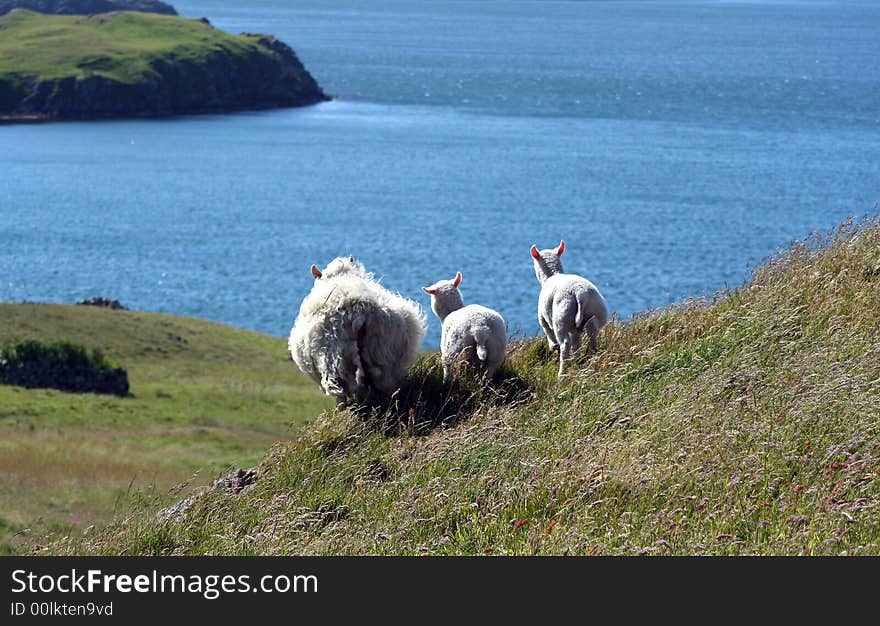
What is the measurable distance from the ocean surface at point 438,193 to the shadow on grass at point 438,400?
3366cm

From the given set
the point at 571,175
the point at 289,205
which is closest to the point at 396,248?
the point at 289,205

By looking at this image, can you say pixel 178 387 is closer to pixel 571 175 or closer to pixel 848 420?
pixel 848 420

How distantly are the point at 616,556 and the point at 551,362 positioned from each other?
4.64 metres

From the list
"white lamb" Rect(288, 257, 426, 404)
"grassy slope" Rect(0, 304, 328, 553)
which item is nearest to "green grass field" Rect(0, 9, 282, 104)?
"grassy slope" Rect(0, 304, 328, 553)

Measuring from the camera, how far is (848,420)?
7.37 m

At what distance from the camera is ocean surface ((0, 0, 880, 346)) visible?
68.1m

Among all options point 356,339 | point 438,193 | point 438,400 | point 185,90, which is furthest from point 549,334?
point 185,90

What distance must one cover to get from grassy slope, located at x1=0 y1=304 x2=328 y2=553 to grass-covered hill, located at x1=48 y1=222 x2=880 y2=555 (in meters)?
10.7

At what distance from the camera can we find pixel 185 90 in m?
164

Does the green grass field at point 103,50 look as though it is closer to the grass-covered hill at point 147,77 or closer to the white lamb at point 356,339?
the grass-covered hill at point 147,77

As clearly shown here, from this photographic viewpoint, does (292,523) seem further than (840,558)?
Yes

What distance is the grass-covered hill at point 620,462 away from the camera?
6.57 m

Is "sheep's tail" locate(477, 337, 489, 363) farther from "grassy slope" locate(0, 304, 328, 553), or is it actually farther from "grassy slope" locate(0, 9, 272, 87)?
"grassy slope" locate(0, 9, 272, 87)

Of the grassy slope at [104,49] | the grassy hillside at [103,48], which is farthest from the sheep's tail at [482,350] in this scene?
the grassy slope at [104,49]
